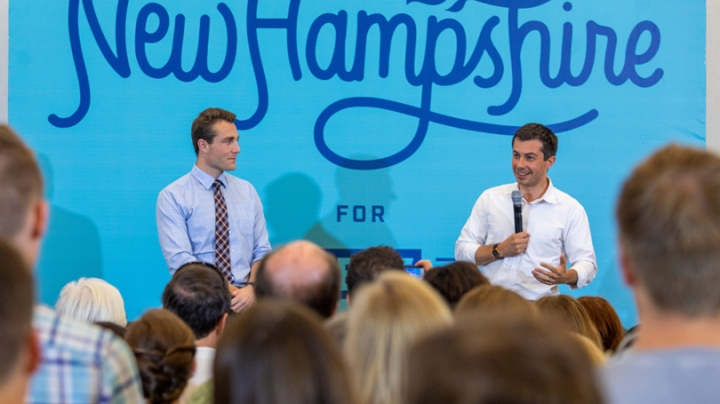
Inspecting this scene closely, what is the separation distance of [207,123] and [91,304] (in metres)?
1.81

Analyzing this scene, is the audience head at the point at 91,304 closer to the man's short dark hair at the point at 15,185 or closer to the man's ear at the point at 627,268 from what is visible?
the man's short dark hair at the point at 15,185

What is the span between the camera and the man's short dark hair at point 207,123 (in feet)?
14.9

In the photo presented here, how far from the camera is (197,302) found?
2.70 metres

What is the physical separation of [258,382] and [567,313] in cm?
171

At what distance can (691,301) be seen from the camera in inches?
47.4

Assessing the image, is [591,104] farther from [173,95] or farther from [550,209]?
[173,95]

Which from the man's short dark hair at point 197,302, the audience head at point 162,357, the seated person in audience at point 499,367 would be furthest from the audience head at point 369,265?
the seated person in audience at point 499,367

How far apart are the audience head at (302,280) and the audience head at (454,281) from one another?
1.57ft

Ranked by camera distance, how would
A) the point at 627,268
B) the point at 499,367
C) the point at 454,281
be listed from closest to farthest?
the point at 499,367
the point at 627,268
the point at 454,281

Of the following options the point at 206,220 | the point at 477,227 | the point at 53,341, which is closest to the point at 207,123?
the point at 206,220

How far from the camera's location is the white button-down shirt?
4438 millimetres

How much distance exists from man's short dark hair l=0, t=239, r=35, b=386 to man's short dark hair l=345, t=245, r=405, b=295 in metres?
1.90

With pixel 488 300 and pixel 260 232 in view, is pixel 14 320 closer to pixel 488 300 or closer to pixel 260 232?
pixel 488 300

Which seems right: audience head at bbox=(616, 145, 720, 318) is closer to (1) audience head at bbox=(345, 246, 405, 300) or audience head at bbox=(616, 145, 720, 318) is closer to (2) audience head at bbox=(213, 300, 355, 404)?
(2) audience head at bbox=(213, 300, 355, 404)
